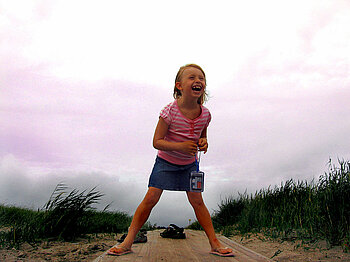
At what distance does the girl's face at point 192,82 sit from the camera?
335 centimetres

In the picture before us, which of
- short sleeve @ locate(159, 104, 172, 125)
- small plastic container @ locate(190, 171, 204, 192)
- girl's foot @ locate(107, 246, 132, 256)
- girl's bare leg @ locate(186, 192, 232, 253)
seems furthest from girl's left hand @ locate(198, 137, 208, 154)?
girl's foot @ locate(107, 246, 132, 256)

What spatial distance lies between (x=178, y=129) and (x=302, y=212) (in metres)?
3.24

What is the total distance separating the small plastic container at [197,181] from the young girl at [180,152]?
0.15 m

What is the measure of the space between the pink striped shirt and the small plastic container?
229 millimetres

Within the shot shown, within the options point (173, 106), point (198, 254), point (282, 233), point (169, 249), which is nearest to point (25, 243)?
point (169, 249)

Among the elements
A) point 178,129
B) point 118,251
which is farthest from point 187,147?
point 118,251

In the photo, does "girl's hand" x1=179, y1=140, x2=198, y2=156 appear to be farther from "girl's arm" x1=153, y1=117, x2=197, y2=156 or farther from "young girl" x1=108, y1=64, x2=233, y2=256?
"young girl" x1=108, y1=64, x2=233, y2=256

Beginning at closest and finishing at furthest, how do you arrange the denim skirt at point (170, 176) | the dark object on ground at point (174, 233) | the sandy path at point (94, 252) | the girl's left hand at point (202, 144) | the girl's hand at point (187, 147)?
the girl's hand at point (187, 147) → the girl's left hand at point (202, 144) → the denim skirt at point (170, 176) → the sandy path at point (94, 252) → the dark object on ground at point (174, 233)

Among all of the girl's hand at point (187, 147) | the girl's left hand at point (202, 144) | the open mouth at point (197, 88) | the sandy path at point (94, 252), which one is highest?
the open mouth at point (197, 88)

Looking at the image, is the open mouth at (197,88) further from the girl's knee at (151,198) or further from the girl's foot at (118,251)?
the girl's foot at (118,251)

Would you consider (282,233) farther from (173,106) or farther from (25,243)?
(25,243)

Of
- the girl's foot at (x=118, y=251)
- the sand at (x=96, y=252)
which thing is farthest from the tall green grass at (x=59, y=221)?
the girl's foot at (x=118, y=251)

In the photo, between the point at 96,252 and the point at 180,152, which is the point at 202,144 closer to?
the point at 180,152

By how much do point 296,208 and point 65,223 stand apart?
3935 mm
